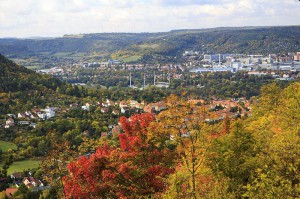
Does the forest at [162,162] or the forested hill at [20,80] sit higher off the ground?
the forest at [162,162]

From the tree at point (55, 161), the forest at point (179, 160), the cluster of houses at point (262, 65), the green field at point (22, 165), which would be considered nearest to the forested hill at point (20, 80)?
the green field at point (22, 165)

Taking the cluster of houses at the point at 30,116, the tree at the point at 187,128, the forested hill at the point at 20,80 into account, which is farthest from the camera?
the forested hill at the point at 20,80

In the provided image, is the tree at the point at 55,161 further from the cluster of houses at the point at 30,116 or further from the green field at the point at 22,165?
the cluster of houses at the point at 30,116

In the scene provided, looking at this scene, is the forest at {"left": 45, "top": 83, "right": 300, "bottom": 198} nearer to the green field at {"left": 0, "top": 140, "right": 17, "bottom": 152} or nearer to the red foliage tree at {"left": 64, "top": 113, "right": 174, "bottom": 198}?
the red foliage tree at {"left": 64, "top": 113, "right": 174, "bottom": 198}

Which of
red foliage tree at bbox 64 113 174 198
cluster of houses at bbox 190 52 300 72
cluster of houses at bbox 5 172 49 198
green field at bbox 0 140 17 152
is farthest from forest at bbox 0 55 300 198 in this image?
cluster of houses at bbox 190 52 300 72

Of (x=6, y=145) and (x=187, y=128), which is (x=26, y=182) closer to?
(x=6, y=145)

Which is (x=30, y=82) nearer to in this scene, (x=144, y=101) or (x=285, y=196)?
(x=144, y=101)
